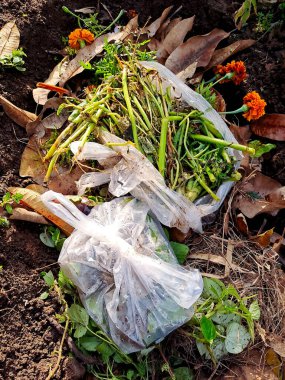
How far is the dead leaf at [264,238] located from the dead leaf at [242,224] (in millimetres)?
37

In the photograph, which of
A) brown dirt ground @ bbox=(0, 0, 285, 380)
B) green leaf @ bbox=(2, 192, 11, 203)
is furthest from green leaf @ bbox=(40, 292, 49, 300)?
green leaf @ bbox=(2, 192, 11, 203)

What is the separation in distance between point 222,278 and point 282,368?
0.38 meters

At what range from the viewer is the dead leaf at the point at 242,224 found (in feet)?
A: 6.68

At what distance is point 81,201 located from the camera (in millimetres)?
1948

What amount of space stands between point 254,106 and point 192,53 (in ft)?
1.26

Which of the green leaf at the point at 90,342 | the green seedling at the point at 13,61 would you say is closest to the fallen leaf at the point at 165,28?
the green seedling at the point at 13,61

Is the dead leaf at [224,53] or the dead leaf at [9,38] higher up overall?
the dead leaf at [9,38]

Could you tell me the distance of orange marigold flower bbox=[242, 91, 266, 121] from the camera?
7.09 feet

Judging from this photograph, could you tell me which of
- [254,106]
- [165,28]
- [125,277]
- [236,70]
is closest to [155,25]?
[165,28]

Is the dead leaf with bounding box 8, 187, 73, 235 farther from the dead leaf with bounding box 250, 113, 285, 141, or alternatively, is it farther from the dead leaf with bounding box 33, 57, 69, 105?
the dead leaf with bounding box 250, 113, 285, 141

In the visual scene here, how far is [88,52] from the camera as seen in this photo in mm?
2273

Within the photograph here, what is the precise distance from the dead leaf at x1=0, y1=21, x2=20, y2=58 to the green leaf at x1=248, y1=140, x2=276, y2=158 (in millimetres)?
1091

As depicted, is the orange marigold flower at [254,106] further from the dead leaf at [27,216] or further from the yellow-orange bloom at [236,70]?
the dead leaf at [27,216]

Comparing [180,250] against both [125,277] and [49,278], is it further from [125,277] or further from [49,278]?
[49,278]
